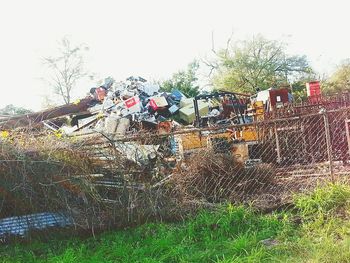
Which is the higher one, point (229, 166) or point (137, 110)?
point (137, 110)

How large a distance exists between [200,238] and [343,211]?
1648 mm

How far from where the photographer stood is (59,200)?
4.92 metres

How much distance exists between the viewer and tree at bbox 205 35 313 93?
34.4m

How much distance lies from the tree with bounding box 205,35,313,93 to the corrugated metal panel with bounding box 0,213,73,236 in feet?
98.3

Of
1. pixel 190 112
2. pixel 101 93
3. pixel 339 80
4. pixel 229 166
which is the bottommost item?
pixel 229 166

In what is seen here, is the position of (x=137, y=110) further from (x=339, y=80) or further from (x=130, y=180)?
(x=339, y=80)

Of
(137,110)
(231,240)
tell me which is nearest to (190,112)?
(137,110)

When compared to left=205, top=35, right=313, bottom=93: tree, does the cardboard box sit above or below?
below

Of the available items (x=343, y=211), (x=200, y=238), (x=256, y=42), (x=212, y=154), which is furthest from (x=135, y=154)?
(x=256, y=42)

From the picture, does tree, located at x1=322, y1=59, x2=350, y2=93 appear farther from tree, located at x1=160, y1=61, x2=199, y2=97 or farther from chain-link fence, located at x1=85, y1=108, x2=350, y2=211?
chain-link fence, located at x1=85, y1=108, x2=350, y2=211

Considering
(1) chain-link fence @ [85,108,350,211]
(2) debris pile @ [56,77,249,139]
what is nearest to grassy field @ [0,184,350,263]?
(1) chain-link fence @ [85,108,350,211]

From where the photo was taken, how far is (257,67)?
114 ft

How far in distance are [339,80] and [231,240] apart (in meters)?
33.7

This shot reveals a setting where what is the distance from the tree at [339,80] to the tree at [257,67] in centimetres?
248
